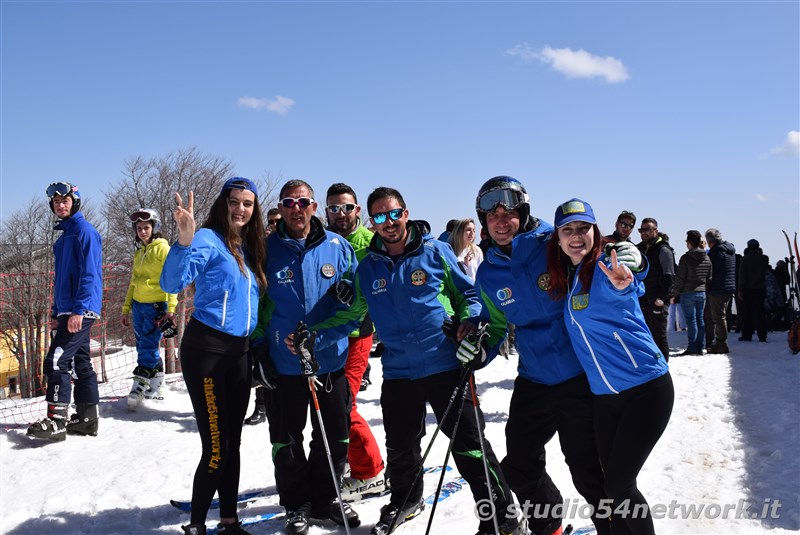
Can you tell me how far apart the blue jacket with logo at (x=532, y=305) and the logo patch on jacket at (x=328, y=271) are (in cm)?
122

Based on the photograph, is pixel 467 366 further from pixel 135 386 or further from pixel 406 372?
pixel 135 386

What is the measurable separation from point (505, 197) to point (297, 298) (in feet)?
5.54

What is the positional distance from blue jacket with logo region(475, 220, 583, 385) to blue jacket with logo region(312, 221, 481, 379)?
35cm

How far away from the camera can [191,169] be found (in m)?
31.2

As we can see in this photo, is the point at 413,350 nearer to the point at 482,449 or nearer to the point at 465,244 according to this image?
the point at 482,449

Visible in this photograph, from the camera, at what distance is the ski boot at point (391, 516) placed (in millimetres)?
4155

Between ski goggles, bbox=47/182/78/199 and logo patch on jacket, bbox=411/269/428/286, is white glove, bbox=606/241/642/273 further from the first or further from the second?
ski goggles, bbox=47/182/78/199

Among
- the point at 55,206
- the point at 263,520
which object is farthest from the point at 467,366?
the point at 55,206

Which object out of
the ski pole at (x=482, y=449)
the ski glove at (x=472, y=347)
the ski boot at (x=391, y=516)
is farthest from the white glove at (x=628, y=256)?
the ski boot at (x=391, y=516)

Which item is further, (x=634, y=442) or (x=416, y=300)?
(x=416, y=300)

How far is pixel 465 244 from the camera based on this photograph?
873 cm

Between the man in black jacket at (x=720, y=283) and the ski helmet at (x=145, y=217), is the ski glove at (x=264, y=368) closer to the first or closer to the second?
the ski helmet at (x=145, y=217)

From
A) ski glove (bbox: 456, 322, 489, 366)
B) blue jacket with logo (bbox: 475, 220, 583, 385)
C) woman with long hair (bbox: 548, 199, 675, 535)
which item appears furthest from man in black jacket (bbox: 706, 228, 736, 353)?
woman with long hair (bbox: 548, 199, 675, 535)

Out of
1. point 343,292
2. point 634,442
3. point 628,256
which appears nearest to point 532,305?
point 628,256
